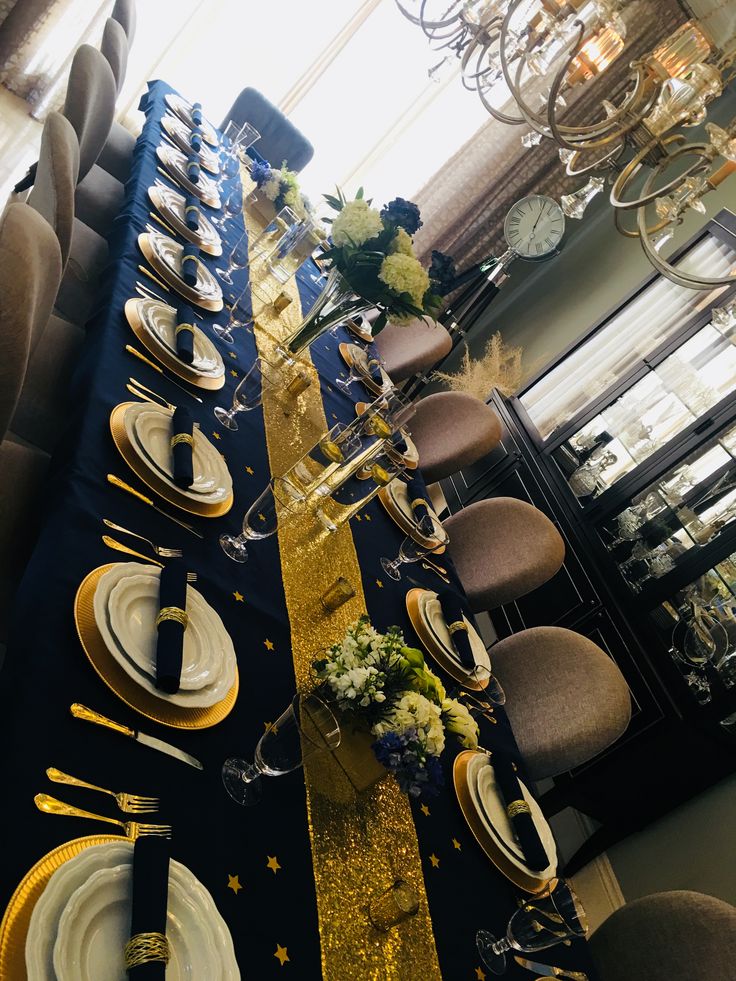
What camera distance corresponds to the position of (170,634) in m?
0.80

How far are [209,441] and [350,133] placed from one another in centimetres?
479

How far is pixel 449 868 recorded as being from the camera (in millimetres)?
1009

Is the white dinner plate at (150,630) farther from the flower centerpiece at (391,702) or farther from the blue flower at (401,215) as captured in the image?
the blue flower at (401,215)

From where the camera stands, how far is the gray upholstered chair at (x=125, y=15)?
2.34m

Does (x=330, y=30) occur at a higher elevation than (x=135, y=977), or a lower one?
higher

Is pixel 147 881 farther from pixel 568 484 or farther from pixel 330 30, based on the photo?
pixel 330 30

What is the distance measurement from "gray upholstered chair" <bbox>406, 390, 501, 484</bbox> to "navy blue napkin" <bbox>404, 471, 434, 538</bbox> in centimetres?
68

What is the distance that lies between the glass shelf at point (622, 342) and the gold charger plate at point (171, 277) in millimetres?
2358

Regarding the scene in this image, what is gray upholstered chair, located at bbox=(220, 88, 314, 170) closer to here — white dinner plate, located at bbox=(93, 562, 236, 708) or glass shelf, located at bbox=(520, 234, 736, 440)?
glass shelf, located at bbox=(520, 234, 736, 440)

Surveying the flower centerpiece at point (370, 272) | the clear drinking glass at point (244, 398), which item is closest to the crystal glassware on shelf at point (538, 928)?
the clear drinking glass at point (244, 398)

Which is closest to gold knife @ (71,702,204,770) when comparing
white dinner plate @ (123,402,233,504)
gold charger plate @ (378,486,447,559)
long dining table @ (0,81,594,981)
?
long dining table @ (0,81,594,981)

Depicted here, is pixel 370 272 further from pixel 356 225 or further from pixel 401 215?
pixel 401 215

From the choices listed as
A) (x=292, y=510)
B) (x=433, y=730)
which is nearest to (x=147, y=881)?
(x=433, y=730)

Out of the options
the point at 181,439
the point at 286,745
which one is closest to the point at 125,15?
the point at 181,439
